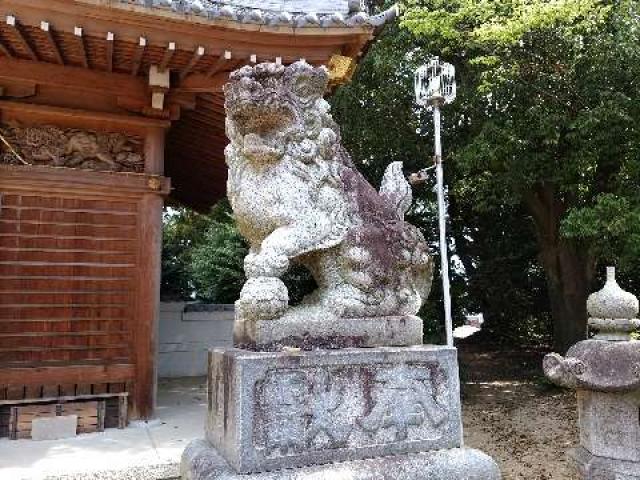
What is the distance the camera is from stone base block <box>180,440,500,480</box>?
2.29 metres

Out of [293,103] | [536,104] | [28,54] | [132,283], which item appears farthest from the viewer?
[536,104]

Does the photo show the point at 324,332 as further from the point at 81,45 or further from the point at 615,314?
the point at 81,45

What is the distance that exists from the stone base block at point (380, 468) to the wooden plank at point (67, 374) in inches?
121

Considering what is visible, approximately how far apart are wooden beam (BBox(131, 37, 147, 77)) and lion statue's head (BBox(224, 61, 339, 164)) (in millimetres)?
2517

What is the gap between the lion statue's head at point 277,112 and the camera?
2688mm

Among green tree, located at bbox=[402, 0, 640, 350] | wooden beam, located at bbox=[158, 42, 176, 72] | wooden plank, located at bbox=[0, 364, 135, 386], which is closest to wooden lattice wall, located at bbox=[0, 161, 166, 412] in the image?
wooden plank, located at bbox=[0, 364, 135, 386]

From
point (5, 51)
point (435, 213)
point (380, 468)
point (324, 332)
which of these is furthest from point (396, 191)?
point (435, 213)

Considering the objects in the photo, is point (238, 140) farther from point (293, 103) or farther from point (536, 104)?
point (536, 104)

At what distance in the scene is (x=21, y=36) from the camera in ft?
15.3

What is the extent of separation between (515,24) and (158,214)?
5.20m

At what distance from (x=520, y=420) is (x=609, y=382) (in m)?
4.11

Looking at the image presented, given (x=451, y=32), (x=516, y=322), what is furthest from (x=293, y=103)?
(x=516, y=322)

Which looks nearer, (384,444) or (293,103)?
(384,444)

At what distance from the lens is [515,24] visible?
686 centimetres
